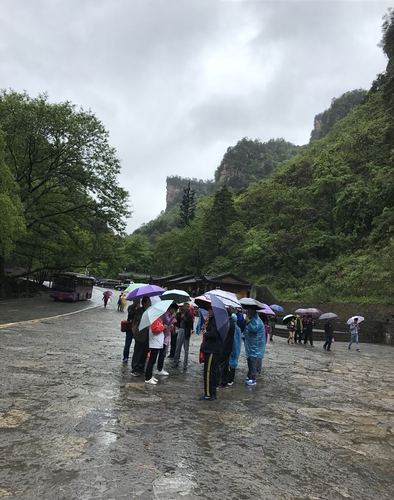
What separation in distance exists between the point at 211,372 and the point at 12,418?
314 centimetres

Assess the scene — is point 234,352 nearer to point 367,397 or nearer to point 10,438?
point 367,397

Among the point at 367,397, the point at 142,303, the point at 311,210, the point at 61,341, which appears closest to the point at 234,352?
the point at 142,303

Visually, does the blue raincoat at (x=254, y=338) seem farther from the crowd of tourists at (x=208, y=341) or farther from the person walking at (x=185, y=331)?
the person walking at (x=185, y=331)

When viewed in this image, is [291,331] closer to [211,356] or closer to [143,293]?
[143,293]

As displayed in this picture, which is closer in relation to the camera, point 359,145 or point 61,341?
point 61,341

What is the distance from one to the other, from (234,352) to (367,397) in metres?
2.93

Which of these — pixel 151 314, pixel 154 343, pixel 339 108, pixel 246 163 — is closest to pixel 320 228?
pixel 151 314

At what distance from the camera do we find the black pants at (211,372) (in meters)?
7.34

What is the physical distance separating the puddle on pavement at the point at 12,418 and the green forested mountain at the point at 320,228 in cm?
2785

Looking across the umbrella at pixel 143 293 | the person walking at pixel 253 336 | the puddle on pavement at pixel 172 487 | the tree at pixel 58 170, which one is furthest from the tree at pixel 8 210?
the puddle on pavement at pixel 172 487

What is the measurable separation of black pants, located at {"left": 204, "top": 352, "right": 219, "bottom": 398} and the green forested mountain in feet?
82.4

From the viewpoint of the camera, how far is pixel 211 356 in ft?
24.1

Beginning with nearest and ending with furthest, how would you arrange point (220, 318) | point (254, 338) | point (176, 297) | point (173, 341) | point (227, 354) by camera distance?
1. point (220, 318)
2. point (227, 354)
3. point (254, 338)
4. point (176, 297)
5. point (173, 341)

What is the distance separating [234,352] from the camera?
8.88 meters
